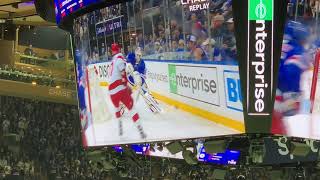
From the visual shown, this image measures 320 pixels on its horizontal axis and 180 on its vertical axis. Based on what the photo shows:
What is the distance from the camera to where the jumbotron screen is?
8.59 m

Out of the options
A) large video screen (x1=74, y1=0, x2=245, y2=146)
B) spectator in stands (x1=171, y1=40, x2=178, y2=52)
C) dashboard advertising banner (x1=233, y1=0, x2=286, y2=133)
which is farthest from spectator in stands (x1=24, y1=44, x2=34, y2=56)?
dashboard advertising banner (x1=233, y1=0, x2=286, y2=133)

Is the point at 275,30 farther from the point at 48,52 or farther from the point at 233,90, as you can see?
the point at 48,52

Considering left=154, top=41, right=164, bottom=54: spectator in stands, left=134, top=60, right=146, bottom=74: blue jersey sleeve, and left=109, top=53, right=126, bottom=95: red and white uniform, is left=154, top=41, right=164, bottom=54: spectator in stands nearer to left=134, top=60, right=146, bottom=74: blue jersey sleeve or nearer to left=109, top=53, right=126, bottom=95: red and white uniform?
left=134, top=60, right=146, bottom=74: blue jersey sleeve

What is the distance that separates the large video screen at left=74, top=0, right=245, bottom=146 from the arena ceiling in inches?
206

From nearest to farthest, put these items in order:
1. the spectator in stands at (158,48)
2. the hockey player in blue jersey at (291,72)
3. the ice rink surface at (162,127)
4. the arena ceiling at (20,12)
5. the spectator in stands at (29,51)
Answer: the hockey player in blue jersey at (291,72)
the ice rink surface at (162,127)
the spectator in stands at (158,48)
the arena ceiling at (20,12)
the spectator in stands at (29,51)

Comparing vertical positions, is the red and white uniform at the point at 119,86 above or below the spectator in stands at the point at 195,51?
below

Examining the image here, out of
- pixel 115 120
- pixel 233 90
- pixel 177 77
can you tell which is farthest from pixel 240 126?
pixel 115 120

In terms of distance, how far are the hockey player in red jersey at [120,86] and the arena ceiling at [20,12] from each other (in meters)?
5.90

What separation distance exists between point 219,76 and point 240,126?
604 mm

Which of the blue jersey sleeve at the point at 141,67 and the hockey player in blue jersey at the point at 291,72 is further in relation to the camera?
the blue jersey sleeve at the point at 141,67

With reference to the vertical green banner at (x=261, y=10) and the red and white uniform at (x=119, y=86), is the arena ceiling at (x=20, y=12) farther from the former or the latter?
the vertical green banner at (x=261, y=10)

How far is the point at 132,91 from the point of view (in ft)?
26.9

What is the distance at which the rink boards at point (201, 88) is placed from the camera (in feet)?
22.4

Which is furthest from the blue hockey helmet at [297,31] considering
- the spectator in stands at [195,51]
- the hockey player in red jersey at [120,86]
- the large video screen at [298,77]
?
the hockey player in red jersey at [120,86]
